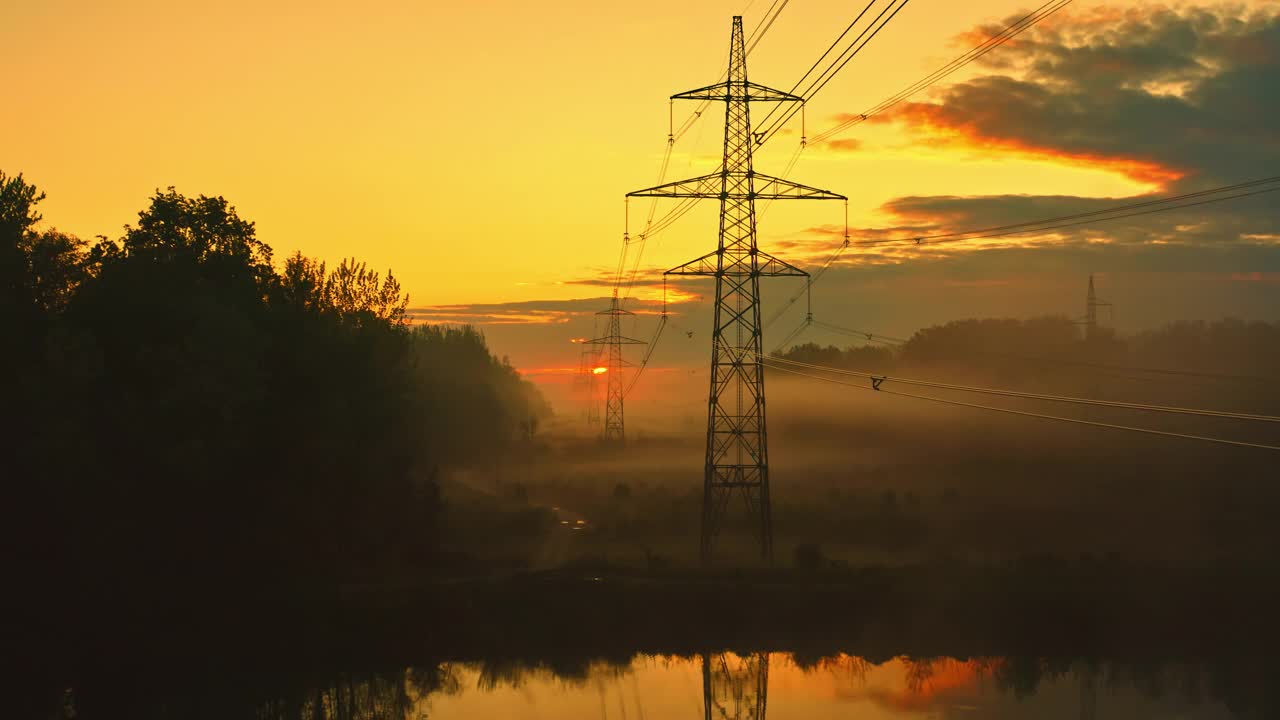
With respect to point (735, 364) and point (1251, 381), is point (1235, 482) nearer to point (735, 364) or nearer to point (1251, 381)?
point (1251, 381)

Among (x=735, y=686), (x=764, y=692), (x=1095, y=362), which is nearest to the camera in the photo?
(x=764, y=692)

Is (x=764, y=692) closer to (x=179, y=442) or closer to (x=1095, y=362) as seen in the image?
(x=179, y=442)

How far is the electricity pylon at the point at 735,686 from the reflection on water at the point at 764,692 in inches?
2.0

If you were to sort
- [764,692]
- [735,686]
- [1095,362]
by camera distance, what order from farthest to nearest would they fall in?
[1095,362] < [735,686] < [764,692]

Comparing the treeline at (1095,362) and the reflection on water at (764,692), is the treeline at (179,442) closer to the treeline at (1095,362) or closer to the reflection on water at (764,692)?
the reflection on water at (764,692)

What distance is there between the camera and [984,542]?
65.4m

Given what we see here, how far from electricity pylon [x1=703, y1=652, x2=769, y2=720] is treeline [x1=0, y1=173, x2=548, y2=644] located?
58.0 feet

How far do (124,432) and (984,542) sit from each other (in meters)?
49.1

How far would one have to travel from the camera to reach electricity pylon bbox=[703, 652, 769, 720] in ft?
119

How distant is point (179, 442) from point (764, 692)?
2450cm

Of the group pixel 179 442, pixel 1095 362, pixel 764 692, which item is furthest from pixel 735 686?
pixel 1095 362

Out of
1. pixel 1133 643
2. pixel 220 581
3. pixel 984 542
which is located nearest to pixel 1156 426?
pixel 984 542

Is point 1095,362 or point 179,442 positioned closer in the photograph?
point 179,442

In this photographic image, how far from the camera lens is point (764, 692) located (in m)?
38.3
